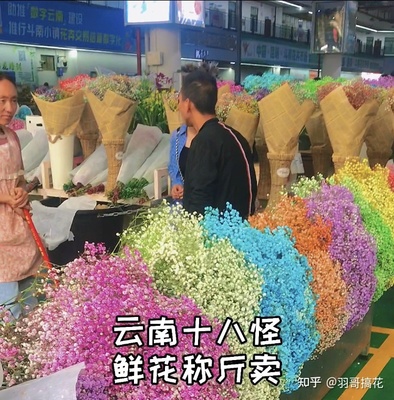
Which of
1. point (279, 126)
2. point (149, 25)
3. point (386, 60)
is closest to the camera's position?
point (279, 126)

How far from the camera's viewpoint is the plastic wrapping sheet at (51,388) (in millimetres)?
1099

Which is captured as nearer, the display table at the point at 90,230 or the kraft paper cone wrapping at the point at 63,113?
the display table at the point at 90,230

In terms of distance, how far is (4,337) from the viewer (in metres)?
1.38

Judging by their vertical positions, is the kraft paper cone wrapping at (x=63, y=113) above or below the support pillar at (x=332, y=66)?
below

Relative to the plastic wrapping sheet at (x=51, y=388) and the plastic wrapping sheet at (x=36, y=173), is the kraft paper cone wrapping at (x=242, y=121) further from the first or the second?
the plastic wrapping sheet at (x=51, y=388)

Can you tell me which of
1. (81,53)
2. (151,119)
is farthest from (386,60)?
(151,119)

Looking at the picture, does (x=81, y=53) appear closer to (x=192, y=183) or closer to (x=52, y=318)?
(x=192, y=183)

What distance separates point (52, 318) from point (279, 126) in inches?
90.7

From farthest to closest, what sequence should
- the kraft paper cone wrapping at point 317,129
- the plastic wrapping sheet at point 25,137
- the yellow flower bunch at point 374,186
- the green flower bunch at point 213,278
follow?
1. the plastic wrapping sheet at point 25,137
2. the kraft paper cone wrapping at point 317,129
3. the yellow flower bunch at point 374,186
4. the green flower bunch at point 213,278

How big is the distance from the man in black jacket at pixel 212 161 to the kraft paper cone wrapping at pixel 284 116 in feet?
3.04

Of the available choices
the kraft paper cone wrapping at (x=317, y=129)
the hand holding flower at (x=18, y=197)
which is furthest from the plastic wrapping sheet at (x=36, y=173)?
the kraft paper cone wrapping at (x=317, y=129)

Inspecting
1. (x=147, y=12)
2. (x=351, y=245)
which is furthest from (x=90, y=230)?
(x=147, y=12)

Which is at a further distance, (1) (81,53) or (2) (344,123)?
(1) (81,53)

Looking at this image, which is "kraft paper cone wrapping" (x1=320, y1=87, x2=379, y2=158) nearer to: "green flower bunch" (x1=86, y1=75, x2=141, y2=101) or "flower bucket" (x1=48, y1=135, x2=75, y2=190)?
"green flower bunch" (x1=86, y1=75, x2=141, y2=101)
